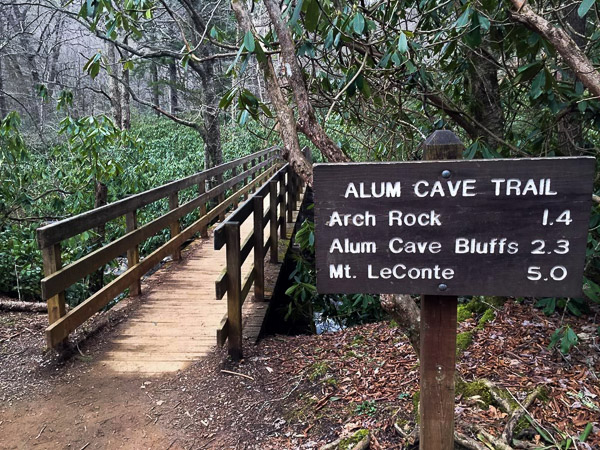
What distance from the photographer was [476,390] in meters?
3.02

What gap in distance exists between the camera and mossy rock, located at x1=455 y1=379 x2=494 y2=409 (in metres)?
2.94

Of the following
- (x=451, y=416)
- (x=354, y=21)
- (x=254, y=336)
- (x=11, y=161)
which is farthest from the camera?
(x=11, y=161)

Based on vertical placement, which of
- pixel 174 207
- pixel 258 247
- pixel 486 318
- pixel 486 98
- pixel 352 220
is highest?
pixel 486 98

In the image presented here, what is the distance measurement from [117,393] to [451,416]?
231cm

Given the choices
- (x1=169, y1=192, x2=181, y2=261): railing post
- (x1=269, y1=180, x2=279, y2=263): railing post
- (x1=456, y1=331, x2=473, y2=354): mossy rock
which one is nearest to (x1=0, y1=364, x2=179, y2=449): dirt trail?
(x1=456, y1=331, x2=473, y2=354): mossy rock

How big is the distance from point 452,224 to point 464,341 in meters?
2.32

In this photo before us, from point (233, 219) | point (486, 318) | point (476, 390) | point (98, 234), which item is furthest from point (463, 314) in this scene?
point (98, 234)

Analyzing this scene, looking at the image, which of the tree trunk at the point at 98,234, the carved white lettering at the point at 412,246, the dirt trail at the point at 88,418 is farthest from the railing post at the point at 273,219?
the carved white lettering at the point at 412,246

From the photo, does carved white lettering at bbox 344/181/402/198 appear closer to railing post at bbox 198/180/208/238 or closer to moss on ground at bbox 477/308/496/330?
moss on ground at bbox 477/308/496/330

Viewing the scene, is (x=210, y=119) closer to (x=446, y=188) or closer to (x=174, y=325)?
(x=174, y=325)

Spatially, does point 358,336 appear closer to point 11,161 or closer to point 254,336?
point 254,336

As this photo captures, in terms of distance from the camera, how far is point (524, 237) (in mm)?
1734

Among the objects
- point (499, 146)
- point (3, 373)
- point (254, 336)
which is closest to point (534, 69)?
point (499, 146)

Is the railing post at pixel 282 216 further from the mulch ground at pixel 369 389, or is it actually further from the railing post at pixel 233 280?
the railing post at pixel 233 280
